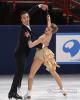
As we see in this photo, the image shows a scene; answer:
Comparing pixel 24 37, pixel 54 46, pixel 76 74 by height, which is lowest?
pixel 76 74

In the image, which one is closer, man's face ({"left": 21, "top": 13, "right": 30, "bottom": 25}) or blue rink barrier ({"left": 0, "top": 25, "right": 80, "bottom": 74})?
man's face ({"left": 21, "top": 13, "right": 30, "bottom": 25})

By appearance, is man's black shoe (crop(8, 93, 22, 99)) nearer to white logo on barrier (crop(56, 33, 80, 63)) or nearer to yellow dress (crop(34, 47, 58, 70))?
yellow dress (crop(34, 47, 58, 70))

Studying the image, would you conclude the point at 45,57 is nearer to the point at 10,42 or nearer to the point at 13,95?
the point at 13,95

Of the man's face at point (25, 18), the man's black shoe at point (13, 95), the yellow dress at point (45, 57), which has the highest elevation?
the man's face at point (25, 18)

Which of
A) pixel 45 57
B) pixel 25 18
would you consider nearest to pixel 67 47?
pixel 45 57

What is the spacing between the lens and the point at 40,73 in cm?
1308

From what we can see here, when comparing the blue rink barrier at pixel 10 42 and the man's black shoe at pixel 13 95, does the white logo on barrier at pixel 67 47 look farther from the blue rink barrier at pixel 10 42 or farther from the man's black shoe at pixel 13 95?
the man's black shoe at pixel 13 95

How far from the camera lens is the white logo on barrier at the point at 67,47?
510 inches

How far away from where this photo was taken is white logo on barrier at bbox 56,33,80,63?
1295cm

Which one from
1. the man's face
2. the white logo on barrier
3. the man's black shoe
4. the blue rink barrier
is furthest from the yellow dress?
the white logo on barrier

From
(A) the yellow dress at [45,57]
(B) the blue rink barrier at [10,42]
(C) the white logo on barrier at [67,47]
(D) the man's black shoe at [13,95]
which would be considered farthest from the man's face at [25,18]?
(C) the white logo on barrier at [67,47]

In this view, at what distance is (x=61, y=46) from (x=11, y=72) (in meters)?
1.58

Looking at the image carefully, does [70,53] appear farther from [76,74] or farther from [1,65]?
[1,65]

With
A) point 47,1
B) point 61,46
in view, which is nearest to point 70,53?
point 61,46
